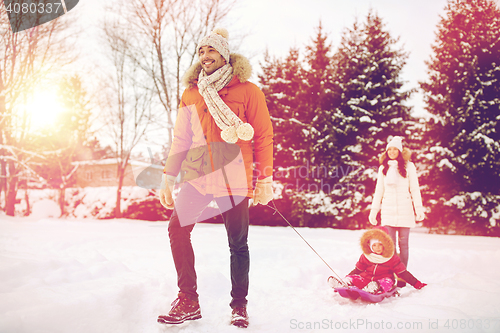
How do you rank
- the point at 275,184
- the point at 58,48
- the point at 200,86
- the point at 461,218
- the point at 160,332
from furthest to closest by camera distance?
the point at 275,184 → the point at 461,218 → the point at 58,48 → the point at 200,86 → the point at 160,332

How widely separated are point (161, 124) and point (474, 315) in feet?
38.5

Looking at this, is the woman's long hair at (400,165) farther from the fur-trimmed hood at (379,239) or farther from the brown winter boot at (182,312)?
the brown winter boot at (182,312)

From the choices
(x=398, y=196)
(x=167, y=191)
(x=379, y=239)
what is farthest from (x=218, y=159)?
(x=398, y=196)

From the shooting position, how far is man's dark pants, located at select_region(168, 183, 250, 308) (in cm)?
233

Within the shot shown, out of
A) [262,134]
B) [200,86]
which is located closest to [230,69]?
[200,86]

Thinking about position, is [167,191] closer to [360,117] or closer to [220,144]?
[220,144]

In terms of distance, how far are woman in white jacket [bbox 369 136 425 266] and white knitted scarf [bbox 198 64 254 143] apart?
2634mm

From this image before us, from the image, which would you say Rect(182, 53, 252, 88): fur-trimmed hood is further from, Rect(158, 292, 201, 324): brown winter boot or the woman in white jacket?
the woman in white jacket

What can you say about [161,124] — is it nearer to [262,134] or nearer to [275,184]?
[275,184]

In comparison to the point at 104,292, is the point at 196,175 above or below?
above

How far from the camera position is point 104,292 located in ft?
7.63

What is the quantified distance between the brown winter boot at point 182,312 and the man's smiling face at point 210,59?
1758mm

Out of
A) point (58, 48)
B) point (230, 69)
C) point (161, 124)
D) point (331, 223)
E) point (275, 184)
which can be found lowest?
point (331, 223)

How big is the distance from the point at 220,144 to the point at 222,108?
278mm
